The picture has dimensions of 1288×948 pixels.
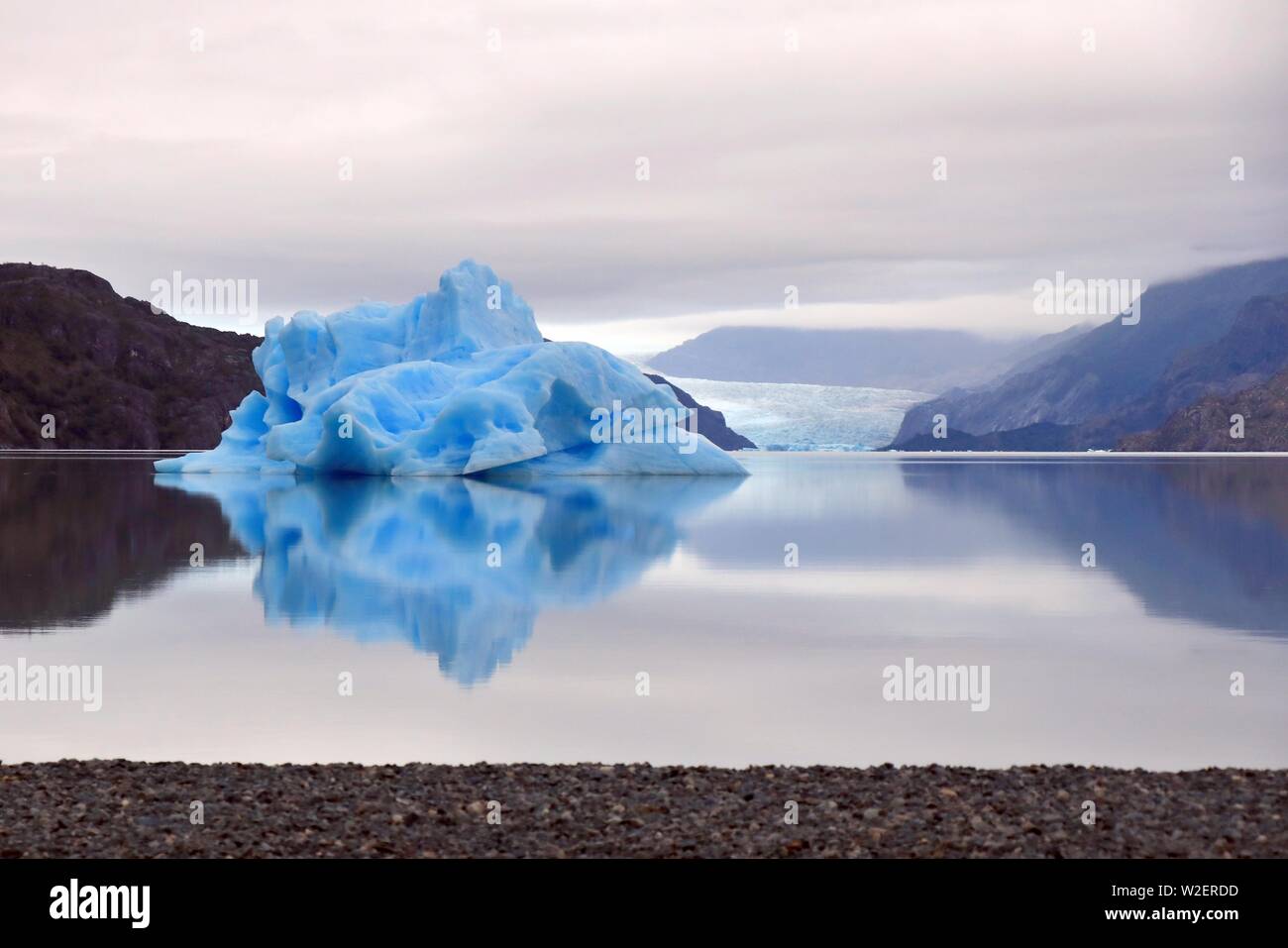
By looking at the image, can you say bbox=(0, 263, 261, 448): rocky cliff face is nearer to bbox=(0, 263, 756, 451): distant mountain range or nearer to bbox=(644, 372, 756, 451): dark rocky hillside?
bbox=(0, 263, 756, 451): distant mountain range

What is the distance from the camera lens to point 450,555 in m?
15.8

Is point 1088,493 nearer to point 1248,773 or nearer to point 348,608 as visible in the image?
point 348,608

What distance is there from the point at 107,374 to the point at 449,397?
4533 inches

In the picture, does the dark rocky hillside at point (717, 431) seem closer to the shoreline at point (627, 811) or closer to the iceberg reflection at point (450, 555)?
the iceberg reflection at point (450, 555)

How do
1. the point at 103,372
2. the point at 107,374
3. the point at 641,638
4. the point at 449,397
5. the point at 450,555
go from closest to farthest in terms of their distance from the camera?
the point at 641,638
the point at 450,555
the point at 449,397
the point at 103,372
the point at 107,374

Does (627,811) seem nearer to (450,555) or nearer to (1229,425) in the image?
(450,555)

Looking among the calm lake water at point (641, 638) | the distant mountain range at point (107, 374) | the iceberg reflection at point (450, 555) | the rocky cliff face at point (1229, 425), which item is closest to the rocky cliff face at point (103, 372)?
the distant mountain range at point (107, 374)

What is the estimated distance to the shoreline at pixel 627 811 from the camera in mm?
4418

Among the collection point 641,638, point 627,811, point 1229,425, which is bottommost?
point 627,811

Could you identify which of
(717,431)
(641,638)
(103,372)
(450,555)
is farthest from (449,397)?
(103,372)

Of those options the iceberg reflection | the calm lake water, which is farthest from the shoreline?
the iceberg reflection

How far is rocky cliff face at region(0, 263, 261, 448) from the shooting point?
426 feet
